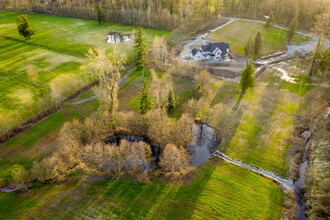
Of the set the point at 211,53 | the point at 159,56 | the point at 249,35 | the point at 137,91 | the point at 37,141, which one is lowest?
the point at 37,141

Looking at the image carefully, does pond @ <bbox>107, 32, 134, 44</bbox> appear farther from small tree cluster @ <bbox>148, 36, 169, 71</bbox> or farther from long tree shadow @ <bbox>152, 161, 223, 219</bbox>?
long tree shadow @ <bbox>152, 161, 223, 219</bbox>

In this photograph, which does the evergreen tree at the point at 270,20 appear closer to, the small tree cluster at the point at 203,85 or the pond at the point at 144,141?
the small tree cluster at the point at 203,85

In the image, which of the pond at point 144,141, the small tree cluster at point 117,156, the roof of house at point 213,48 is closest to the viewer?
the small tree cluster at point 117,156

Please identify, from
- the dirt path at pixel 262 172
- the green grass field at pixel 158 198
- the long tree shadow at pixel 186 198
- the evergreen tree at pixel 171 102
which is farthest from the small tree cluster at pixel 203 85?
the long tree shadow at pixel 186 198

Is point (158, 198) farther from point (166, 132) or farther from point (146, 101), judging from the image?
point (146, 101)

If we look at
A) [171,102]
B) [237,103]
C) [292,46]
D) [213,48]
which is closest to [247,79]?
[237,103]

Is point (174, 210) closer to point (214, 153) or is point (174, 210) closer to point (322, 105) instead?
point (214, 153)

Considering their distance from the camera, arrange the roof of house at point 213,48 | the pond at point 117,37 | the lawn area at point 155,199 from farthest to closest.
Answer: the pond at point 117,37
the roof of house at point 213,48
the lawn area at point 155,199
